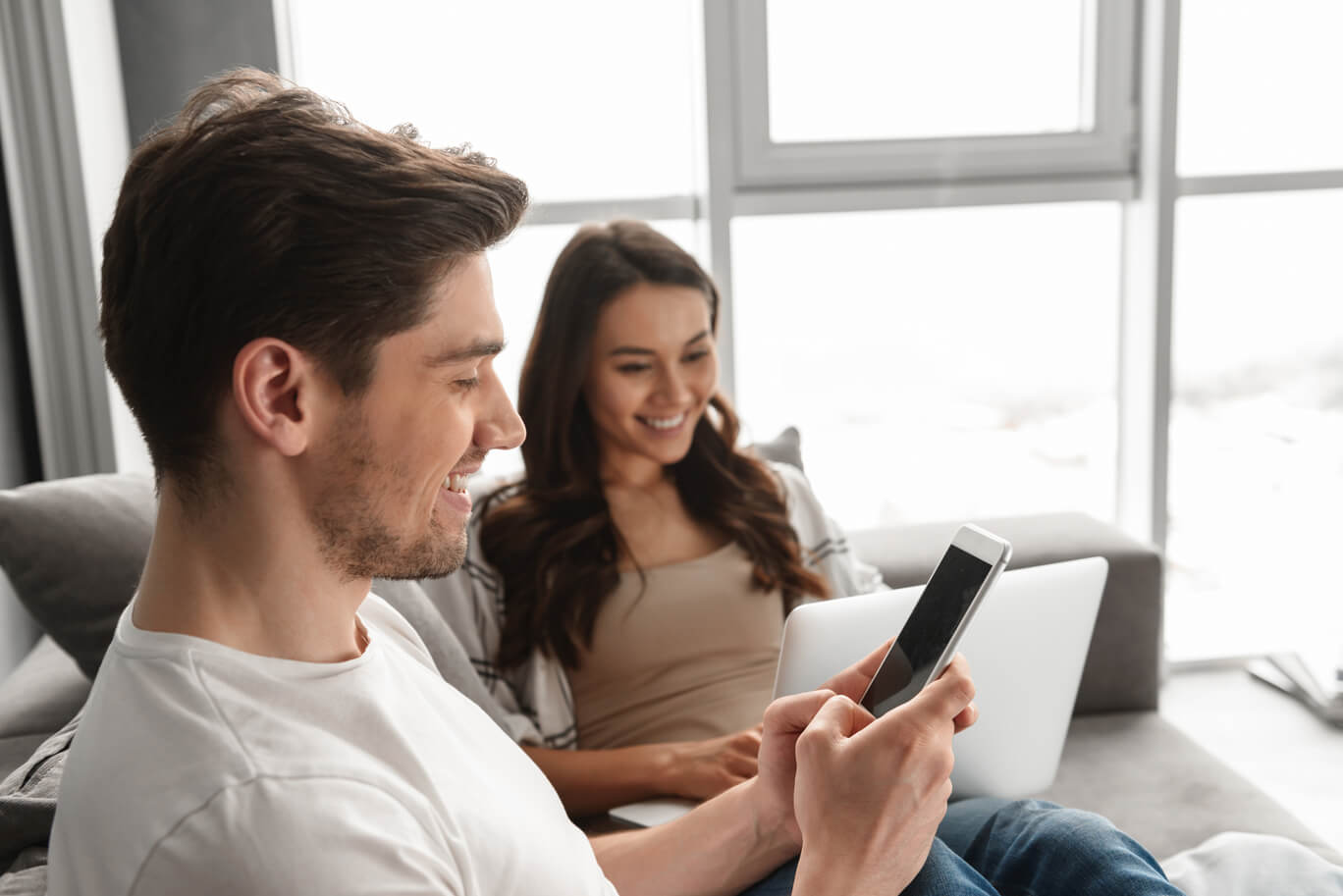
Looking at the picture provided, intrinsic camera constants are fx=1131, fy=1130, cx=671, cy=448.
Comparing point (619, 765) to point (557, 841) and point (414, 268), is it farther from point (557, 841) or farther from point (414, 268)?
point (414, 268)

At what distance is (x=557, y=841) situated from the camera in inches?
33.2

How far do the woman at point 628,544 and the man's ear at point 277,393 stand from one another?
33.3 inches

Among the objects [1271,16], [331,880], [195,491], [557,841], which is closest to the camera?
[331,880]

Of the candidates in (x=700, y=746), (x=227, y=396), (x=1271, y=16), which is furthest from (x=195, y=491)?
(x=1271, y=16)

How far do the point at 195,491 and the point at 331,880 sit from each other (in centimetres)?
26

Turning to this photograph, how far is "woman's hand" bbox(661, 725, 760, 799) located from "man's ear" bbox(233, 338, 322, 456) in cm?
79

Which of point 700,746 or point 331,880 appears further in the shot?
point 700,746

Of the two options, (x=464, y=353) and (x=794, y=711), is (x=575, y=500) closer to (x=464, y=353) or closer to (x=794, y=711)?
(x=794, y=711)

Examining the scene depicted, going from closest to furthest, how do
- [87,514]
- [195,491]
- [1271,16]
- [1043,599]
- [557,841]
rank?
[195,491] < [557,841] < [1043,599] < [87,514] < [1271,16]

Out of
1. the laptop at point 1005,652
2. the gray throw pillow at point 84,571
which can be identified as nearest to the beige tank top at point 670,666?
the gray throw pillow at point 84,571

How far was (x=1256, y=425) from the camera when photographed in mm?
2793

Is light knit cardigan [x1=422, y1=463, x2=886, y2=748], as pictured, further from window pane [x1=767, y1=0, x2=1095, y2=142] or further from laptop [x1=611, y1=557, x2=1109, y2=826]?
window pane [x1=767, y1=0, x2=1095, y2=142]

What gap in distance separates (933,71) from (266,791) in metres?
2.35

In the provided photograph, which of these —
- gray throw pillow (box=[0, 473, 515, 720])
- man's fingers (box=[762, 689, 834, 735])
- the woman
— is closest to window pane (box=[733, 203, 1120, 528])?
the woman
